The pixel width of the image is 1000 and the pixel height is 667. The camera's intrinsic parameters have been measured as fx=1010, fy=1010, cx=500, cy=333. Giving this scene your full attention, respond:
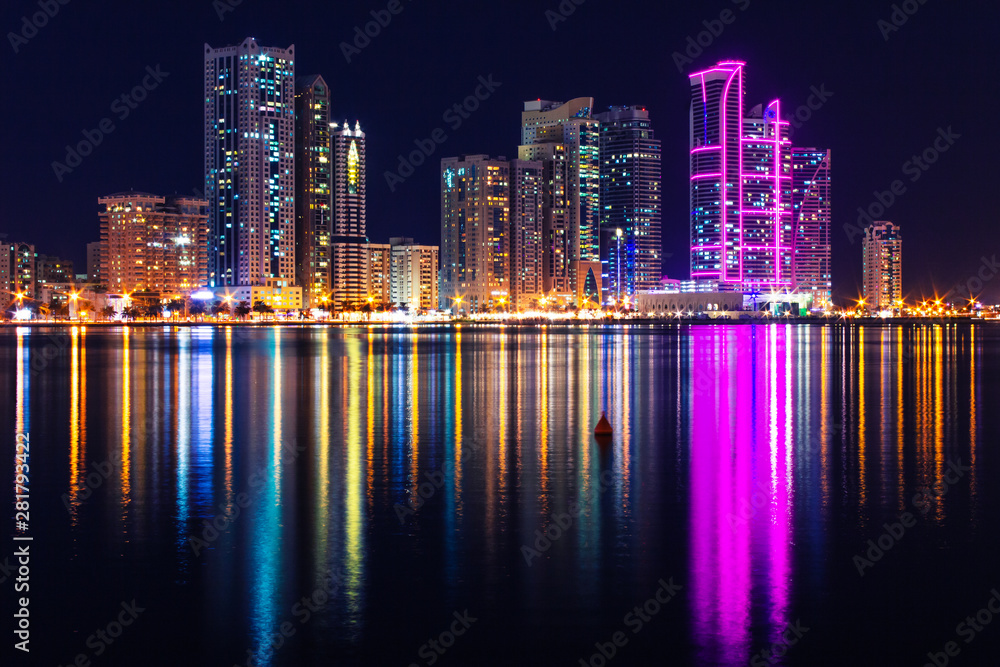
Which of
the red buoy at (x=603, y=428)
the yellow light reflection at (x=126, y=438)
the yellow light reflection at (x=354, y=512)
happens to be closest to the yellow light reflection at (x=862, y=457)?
the red buoy at (x=603, y=428)

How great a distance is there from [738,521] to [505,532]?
452 cm

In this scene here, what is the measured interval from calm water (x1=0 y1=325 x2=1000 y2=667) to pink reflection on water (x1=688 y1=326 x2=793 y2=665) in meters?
0.07

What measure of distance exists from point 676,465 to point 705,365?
4276 cm

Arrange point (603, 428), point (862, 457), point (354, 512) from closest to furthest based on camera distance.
Result: 1. point (354, 512)
2. point (862, 457)
3. point (603, 428)

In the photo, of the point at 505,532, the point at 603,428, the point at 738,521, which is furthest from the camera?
the point at 603,428

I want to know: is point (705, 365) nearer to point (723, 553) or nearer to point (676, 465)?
point (676, 465)

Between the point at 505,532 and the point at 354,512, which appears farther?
the point at 354,512

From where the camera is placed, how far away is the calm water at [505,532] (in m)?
12.9

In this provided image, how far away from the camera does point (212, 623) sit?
13281mm

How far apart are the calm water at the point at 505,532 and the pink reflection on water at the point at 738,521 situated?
0.07 metres

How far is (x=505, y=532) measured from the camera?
18047 mm

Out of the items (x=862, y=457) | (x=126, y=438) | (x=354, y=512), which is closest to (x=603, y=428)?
(x=862, y=457)

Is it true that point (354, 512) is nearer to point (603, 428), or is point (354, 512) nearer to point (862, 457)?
point (603, 428)

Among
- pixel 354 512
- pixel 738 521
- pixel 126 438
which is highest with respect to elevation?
pixel 126 438
